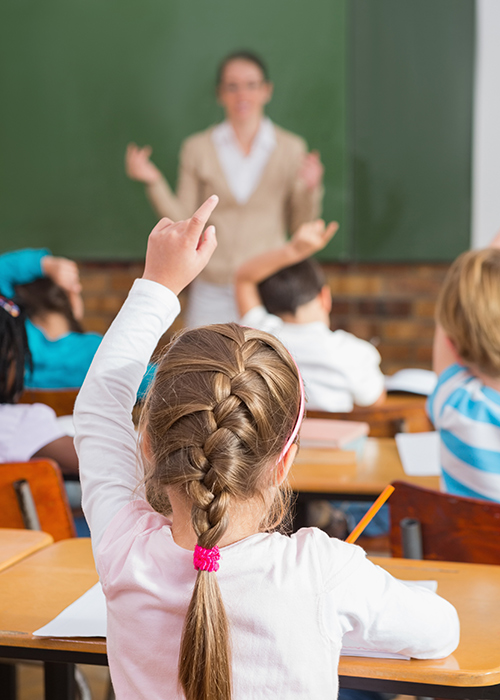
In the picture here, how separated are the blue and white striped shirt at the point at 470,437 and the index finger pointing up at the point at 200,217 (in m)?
0.82

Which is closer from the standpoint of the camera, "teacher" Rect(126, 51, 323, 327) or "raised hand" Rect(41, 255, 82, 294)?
"raised hand" Rect(41, 255, 82, 294)

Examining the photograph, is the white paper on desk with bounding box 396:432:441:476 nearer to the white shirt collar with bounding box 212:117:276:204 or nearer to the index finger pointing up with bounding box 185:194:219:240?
the index finger pointing up with bounding box 185:194:219:240

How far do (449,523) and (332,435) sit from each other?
59 centimetres

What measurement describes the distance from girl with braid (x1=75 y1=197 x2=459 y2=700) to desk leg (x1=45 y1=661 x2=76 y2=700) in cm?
46

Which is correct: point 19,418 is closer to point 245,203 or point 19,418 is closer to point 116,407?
point 116,407

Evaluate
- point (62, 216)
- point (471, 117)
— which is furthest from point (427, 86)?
point (62, 216)

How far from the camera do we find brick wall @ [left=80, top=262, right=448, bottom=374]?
14.3 feet

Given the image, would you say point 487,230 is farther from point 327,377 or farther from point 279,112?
point 327,377

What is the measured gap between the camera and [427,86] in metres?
4.21

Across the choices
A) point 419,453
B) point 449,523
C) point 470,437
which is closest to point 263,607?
point 449,523

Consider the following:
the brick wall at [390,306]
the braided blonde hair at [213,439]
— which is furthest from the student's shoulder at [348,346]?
the brick wall at [390,306]

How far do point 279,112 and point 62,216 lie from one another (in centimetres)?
142

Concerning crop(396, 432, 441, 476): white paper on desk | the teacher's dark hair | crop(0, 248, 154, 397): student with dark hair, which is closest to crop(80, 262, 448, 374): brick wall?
the teacher's dark hair

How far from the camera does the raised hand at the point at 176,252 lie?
96 centimetres
